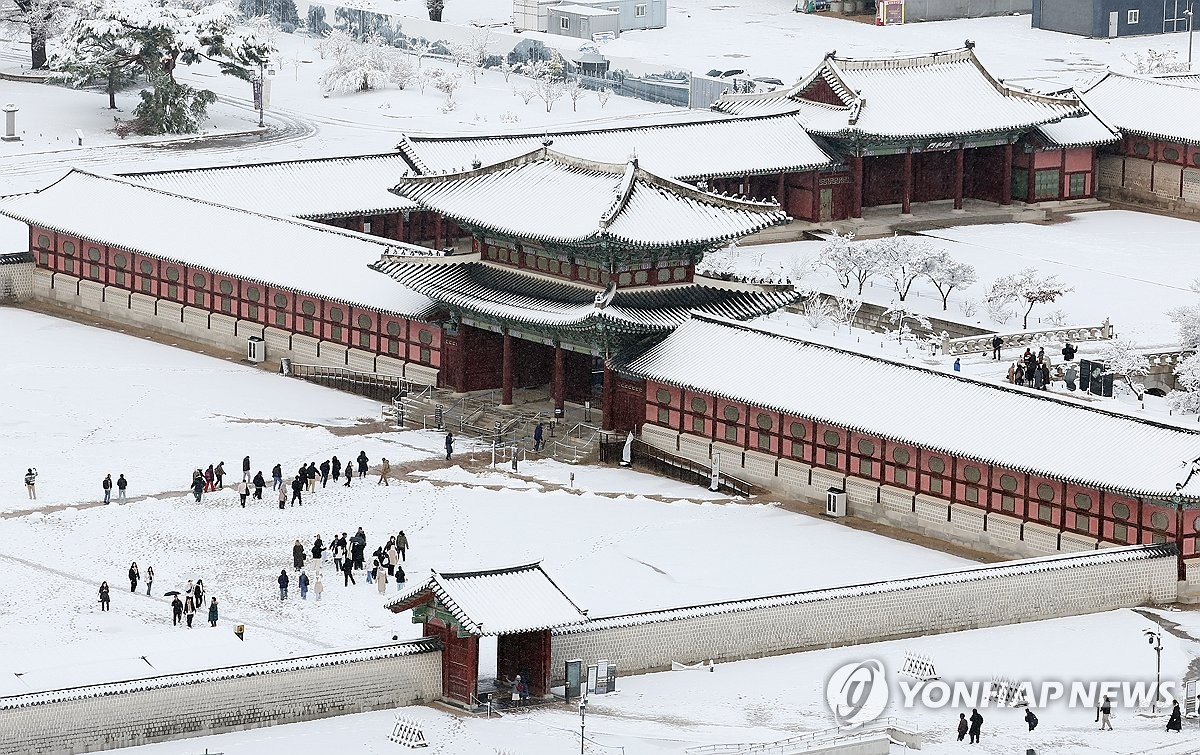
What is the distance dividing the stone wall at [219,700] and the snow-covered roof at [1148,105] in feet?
236

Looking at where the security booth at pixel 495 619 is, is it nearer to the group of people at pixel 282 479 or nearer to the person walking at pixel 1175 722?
the person walking at pixel 1175 722

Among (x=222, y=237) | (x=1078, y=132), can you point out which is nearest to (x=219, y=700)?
(x=222, y=237)

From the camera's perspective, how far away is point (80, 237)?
111 meters

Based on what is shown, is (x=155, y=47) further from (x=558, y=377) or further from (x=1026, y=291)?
(x=558, y=377)

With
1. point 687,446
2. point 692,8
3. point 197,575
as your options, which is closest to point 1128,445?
point 687,446

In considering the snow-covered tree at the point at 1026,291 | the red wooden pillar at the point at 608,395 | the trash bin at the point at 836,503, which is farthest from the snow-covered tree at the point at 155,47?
the trash bin at the point at 836,503

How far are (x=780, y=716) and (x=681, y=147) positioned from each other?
200ft

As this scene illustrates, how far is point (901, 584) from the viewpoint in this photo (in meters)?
73.9

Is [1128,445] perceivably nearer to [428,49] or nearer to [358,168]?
[358,168]

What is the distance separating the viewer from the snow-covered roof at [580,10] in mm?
177462

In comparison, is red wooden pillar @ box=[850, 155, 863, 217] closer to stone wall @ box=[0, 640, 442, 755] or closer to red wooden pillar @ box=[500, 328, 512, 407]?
red wooden pillar @ box=[500, 328, 512, 407]

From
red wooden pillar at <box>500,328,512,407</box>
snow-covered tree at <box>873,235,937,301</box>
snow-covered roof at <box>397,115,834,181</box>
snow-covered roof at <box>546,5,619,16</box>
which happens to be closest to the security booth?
red wooden pillar at <box>500,328,512,407</box>

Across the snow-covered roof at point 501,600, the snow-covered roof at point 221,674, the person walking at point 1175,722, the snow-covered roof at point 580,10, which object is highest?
the snow-covered roof at point 580,10

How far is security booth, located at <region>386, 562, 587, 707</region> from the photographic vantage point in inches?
2672
